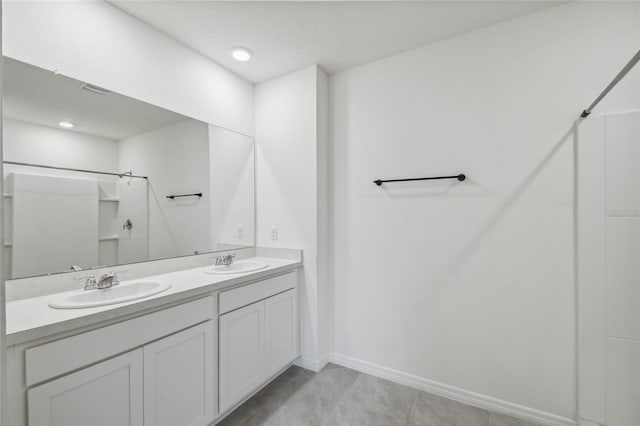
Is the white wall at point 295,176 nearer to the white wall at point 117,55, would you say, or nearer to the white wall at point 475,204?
the white wall at point 475,204

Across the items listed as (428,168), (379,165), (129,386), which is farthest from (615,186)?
(129,386)

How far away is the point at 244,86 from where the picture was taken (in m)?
2.60

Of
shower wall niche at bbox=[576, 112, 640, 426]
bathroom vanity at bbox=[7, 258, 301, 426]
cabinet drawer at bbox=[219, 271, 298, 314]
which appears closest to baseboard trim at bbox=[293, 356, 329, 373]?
bathroom vanity at bbox=[7, 258, 301, 426]

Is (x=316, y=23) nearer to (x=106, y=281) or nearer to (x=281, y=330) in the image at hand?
(x=106, y=281)

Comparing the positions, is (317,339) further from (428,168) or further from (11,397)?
(11,397)

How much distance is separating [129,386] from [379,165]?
6.58ft

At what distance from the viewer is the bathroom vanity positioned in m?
1.09

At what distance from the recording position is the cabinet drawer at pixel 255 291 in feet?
5.81

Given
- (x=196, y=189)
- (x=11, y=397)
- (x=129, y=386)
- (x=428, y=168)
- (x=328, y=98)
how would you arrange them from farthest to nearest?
(x=328, y=98) < (x=196, y=189) < (x=428, y=168) < (x=129, y=386) < (x=11, y=397)

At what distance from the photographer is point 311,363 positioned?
234cm

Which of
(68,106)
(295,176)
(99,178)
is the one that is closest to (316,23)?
(295,176)

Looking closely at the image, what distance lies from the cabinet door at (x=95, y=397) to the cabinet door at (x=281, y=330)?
0.85 meters

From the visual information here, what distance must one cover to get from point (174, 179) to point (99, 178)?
459 millimetres

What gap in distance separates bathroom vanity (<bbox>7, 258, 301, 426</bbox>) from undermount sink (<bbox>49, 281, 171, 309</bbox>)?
0.03 m
